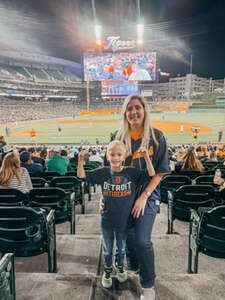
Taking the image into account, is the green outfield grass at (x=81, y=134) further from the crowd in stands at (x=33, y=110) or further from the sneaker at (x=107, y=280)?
the crowd in stands at (x=33, y=110)

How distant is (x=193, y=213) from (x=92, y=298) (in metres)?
1.60

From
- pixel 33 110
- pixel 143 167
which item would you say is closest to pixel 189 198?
pixel 143 167

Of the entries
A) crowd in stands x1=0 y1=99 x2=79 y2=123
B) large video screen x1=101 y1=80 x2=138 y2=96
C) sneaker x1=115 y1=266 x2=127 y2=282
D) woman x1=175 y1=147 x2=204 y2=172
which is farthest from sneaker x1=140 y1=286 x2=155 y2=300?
large video screen x1=101 y1=80 x2=138 y2=96

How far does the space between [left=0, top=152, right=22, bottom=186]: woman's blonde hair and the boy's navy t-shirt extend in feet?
6.82

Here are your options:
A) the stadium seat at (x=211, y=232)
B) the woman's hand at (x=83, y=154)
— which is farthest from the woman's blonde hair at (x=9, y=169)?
the stadium seat at (x=211, y=232)

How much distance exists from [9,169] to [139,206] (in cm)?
264

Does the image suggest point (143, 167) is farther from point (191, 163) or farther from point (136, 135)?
point (191, 163)

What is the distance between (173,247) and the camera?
3.29 m

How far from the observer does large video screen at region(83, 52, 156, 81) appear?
58.7 metres

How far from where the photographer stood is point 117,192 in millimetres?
2436

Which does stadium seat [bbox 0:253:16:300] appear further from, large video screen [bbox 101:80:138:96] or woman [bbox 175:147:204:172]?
large video screen [bbox 101:80:138:96]

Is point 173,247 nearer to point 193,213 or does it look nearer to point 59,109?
point 193,213

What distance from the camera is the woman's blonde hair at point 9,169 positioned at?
12.5 feet

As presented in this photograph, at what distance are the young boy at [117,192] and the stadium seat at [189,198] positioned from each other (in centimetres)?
144
